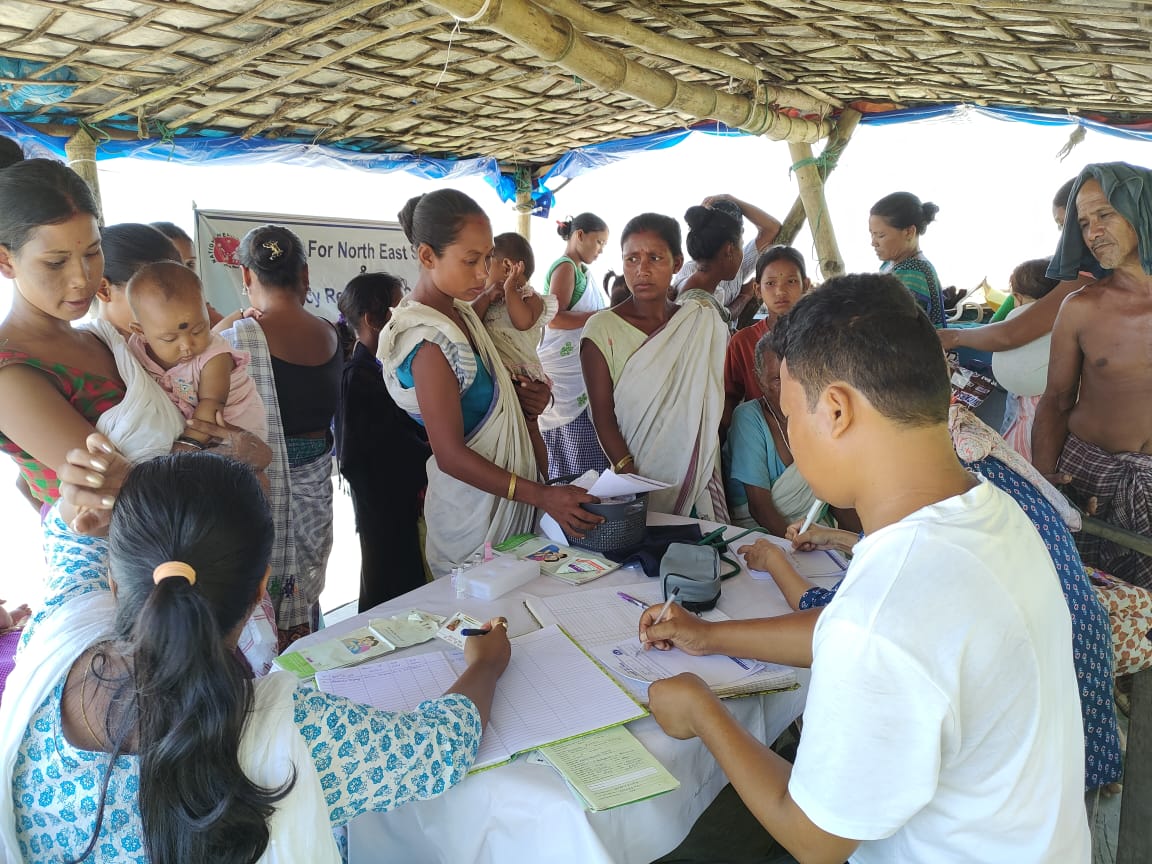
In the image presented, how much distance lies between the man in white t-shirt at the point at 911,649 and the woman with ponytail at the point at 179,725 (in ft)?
1.82

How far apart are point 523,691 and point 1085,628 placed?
107 centimetres

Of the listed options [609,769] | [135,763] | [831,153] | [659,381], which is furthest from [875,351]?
[831,153]

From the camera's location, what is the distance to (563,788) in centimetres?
106

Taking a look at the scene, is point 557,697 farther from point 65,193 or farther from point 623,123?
point 623,123

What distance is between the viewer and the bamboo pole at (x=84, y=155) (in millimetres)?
4391

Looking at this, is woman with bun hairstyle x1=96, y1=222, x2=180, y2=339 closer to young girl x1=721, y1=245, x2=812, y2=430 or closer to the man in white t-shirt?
the man in white t-shirt

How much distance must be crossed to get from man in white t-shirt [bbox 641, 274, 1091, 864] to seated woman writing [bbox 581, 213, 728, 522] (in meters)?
1.65

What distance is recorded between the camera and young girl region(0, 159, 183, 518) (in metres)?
1.31

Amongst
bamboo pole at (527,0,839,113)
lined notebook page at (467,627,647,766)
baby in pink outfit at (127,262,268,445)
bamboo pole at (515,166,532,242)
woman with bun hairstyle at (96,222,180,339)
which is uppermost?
bamboo pole at (527,0,839,113)

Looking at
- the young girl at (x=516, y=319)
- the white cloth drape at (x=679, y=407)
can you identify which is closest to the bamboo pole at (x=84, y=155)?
the young girl at (x=516, y=319)

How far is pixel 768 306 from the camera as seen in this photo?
3213mm

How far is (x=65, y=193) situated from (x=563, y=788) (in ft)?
4.40

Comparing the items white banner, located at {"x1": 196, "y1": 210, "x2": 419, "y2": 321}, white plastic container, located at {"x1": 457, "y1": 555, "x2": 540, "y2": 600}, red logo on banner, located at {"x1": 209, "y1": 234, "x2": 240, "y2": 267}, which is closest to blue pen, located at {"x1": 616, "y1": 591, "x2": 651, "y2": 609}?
→ white plastic container, located at {"x1": 457, "y1": 555, "x2": 540, "y2": 600}

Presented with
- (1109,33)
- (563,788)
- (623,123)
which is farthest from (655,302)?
(623,123)
